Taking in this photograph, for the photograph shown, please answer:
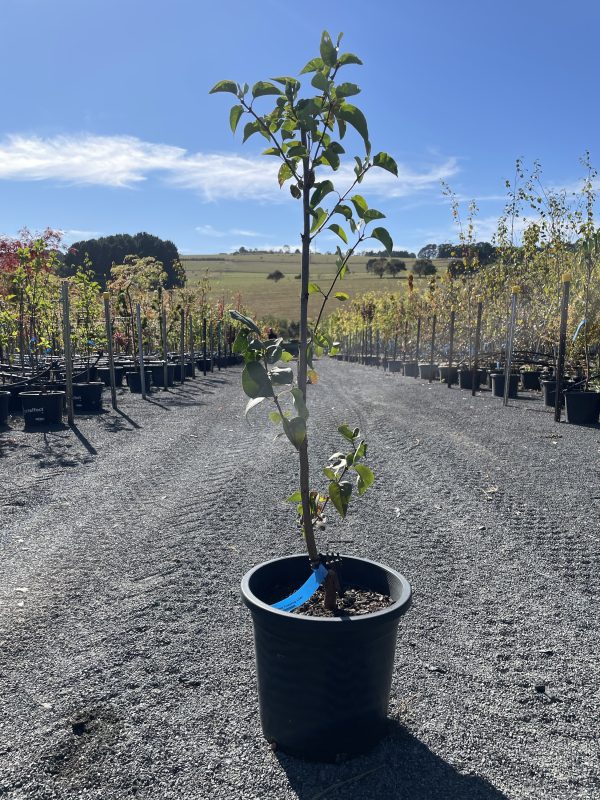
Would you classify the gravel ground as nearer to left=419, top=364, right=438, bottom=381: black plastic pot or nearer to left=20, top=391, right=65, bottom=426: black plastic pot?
left=20, top=391, right=65, bottom=426: black plastic pot

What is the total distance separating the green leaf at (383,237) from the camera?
6.73 feet

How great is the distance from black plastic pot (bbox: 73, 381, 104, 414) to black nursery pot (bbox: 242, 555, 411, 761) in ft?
31.6

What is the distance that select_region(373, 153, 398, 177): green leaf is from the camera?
2039 mm

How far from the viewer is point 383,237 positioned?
2.05m

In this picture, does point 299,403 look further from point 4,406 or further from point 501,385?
point 501,385

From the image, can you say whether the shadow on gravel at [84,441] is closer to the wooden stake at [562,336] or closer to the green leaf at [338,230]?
the green leaf at [338,230]

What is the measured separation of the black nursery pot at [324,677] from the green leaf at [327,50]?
1748mm

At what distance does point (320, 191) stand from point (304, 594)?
1.38m

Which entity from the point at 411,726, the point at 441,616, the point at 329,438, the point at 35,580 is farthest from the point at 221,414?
the point at 411,726

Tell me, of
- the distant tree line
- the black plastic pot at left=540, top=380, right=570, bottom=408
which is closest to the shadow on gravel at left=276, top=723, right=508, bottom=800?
the black plastic pot at left=540, top=380, right=570, bottom=408

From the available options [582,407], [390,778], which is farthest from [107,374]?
[390,778]

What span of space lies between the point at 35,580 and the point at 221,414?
7605mm

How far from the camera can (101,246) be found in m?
66.2

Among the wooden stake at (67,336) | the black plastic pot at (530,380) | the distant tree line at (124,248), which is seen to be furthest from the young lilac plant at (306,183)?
the distant tree line at (124,248)
